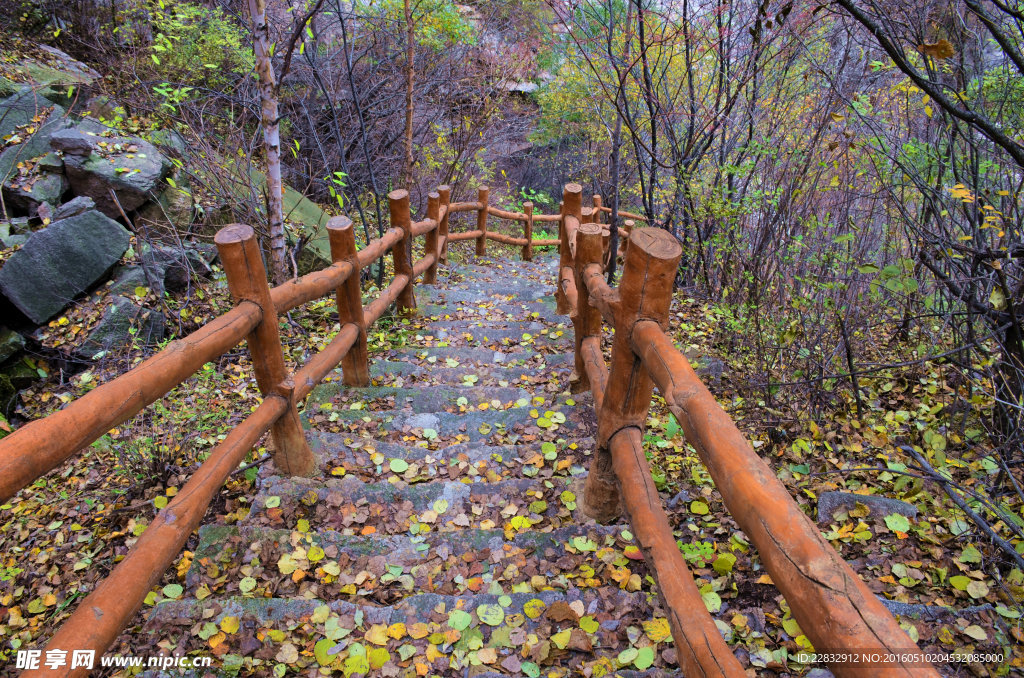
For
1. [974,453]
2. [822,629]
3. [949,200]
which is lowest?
[974,453]

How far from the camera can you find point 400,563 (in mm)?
2227

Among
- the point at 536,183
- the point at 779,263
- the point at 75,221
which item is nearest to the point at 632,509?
the point at 779,263

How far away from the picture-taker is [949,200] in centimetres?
293

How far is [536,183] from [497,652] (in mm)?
14586

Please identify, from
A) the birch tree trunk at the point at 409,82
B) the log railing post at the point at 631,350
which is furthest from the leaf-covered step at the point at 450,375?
the birch tree trunk at the point at 409,82

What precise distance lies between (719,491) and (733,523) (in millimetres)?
1085

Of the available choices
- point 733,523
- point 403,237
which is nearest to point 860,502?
point 733,523

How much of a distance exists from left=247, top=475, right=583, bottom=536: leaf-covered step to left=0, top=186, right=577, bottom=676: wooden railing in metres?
0.22

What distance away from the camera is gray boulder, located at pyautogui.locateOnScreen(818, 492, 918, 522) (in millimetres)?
2316

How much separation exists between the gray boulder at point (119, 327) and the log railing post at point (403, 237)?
2.23 m

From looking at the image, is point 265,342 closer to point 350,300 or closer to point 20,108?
point 350,300

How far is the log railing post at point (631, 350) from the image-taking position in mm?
1955

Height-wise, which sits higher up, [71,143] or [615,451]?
[71,143]

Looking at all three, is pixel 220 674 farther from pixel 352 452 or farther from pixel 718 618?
pixel 718 618
